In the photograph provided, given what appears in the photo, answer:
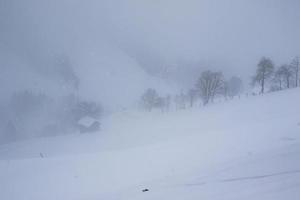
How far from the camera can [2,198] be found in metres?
10.9

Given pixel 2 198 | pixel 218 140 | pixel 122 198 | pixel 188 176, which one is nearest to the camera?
pixel 122 198

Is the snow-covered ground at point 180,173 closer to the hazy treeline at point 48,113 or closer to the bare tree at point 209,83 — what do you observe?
the hazy treeline at point 48,113

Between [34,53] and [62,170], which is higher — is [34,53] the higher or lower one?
the higher one

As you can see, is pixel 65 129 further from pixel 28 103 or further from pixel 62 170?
pixel 62 170

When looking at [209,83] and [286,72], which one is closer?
[286,72]

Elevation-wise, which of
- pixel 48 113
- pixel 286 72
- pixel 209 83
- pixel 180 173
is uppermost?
pixel 286 72

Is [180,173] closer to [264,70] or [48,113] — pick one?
[264,70]

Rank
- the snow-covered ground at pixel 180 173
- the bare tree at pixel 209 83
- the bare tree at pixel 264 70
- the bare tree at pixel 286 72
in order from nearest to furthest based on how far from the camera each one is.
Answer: the snow-covered ground at pixel 180 173
the bare tree at pixel 264 70
the bare tree at pixel 286 72
the bare tree at pixel 209 83

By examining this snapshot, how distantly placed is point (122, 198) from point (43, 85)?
124 meters

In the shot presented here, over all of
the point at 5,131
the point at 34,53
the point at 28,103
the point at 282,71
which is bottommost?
the point at 5,131

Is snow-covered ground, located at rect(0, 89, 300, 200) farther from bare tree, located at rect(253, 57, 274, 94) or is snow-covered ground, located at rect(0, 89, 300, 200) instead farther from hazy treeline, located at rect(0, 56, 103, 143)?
bare tree, located at rect(253, 57, 274, 94)

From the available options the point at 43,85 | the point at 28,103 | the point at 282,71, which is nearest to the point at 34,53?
the point at 43,85

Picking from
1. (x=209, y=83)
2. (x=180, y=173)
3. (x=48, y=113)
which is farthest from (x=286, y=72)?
(x=48, y=113)

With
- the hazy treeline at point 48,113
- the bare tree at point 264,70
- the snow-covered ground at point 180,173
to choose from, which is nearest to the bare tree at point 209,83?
the bare tree at point 264,70
